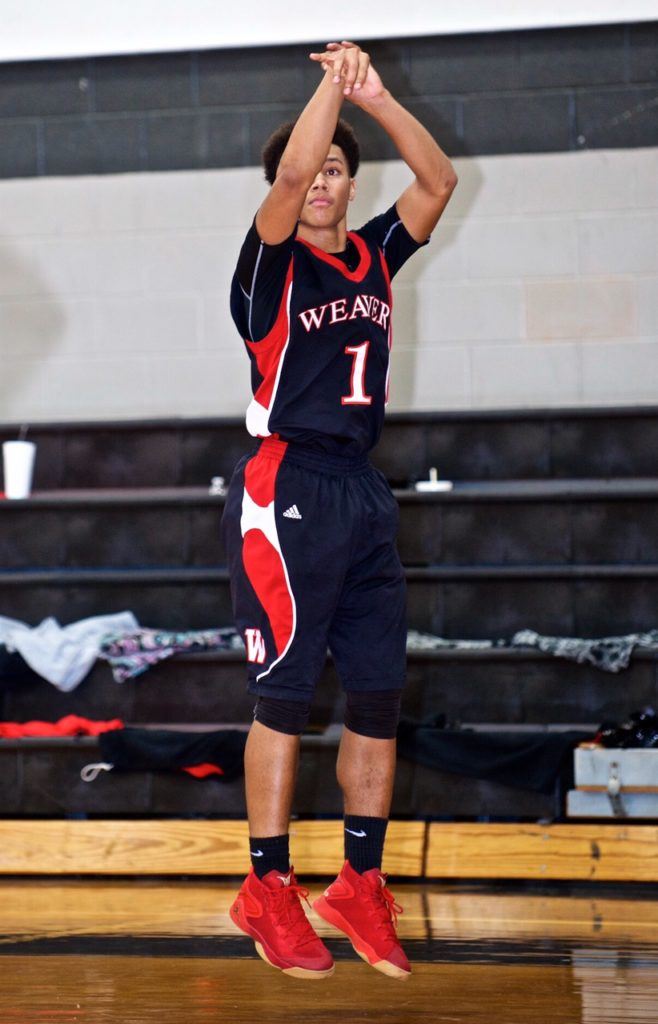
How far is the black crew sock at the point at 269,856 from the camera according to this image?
2.18 metres

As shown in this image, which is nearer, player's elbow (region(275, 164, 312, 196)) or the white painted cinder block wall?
player's elbow (region(275, 164, 312, 196))

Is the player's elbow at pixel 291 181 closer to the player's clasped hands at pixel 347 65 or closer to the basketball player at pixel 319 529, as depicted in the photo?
the basketball player at pixel 319 529

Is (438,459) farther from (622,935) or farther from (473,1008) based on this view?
(473,1008)

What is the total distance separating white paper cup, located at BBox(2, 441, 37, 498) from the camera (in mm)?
4570

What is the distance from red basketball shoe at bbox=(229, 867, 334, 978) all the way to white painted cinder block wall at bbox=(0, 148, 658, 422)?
111 inches

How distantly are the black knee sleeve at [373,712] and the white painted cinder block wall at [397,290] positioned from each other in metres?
2.60

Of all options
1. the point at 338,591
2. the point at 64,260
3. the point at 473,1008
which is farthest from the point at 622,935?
the point at 64,260

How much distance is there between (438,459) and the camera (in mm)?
4551

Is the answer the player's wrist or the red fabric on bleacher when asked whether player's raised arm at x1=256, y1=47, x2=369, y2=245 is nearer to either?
the player's wrist

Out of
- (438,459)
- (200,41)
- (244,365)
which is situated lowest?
(438,459)

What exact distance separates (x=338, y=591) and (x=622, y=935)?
3.59ft

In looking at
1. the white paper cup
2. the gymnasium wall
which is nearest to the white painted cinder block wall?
the gymnasium wall

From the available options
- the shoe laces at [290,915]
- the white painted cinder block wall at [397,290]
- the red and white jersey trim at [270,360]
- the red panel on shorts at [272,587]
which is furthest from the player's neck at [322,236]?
the white painted cinder block wall at [397,290]

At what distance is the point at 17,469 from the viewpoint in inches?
180
